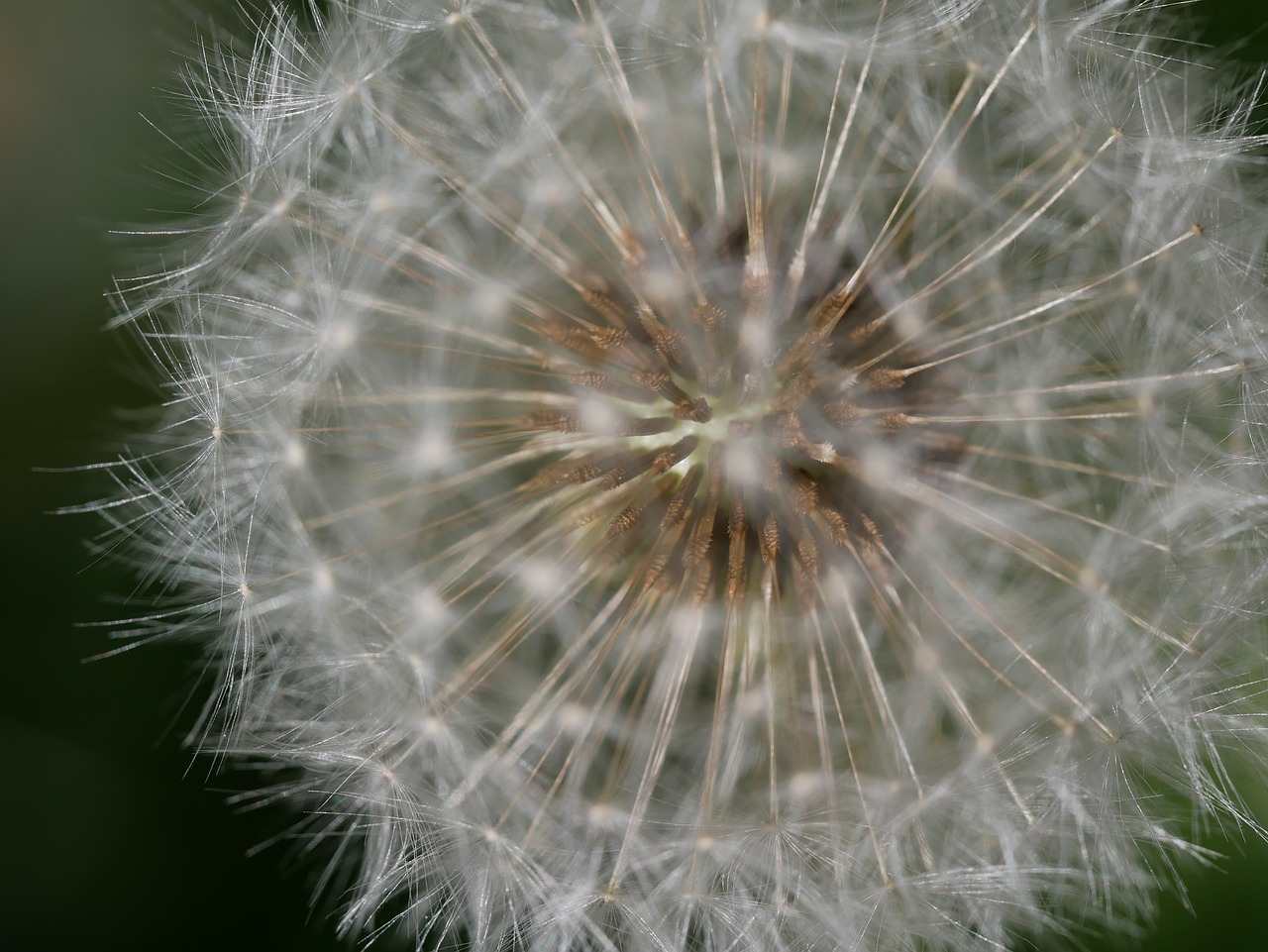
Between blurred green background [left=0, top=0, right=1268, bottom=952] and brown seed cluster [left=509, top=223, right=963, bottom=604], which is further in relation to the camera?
blurred green background [left=0, top=0, right=1268, bottom=952]

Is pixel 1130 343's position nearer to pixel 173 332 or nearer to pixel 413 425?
pixel 413 425

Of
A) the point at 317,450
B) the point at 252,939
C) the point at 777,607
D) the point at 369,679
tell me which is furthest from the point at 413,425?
the point at 252,939

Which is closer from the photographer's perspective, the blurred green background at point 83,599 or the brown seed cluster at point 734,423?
the brown seed cluster at point 734,423

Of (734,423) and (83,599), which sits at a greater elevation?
(734,423)

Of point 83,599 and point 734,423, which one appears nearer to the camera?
point 734,423
